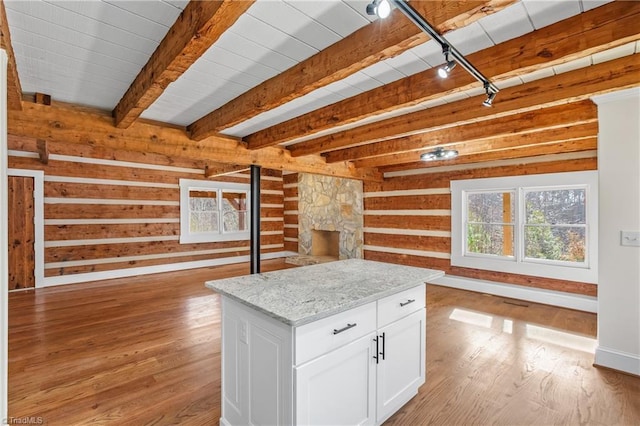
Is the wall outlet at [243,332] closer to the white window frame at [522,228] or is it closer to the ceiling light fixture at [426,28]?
the ceiling light fixture at [426,28]

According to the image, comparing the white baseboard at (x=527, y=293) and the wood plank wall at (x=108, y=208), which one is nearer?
the white baseboard at (x=527, y=293)

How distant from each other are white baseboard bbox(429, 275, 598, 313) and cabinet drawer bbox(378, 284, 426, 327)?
2.81m

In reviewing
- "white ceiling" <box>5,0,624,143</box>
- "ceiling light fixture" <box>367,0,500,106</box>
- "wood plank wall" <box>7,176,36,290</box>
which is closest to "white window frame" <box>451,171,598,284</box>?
"white ceiling" <box>5,0,624,143</box>

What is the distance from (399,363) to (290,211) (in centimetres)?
684

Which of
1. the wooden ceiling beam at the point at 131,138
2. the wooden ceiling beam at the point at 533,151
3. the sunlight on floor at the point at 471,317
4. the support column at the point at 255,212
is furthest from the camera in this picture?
the support column at the point at 255,212

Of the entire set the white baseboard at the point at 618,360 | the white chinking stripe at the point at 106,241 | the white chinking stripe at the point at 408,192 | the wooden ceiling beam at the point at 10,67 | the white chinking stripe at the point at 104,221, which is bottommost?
the white baseboard at the point at 618,360

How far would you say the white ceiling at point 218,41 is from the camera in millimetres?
1633

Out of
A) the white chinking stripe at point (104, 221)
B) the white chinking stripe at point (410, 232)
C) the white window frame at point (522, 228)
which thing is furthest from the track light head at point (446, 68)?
the white chinking stripe at point (104, 221)

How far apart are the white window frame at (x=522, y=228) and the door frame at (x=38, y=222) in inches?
279

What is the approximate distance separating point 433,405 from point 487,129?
112 inches

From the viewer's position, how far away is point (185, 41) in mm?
1638

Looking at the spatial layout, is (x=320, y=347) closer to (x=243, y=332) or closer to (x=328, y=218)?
(x=243, y=332)

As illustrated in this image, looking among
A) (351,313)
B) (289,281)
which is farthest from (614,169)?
(289,281)

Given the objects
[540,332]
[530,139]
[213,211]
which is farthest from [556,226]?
[213,211]
